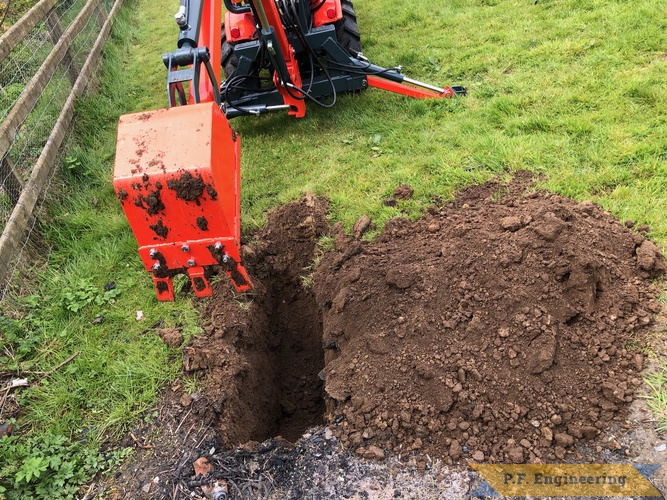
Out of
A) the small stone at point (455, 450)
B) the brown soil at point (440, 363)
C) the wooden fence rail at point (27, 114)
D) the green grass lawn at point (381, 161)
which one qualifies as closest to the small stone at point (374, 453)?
the brown soil at point (440, 363)

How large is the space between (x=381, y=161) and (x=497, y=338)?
7.23 ft

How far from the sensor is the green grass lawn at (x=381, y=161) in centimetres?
311

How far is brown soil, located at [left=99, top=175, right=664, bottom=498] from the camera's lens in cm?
245

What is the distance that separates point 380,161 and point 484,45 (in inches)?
90.3

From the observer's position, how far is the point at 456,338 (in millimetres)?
2764

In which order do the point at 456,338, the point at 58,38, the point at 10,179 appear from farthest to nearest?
the point at 58,38
the point at 10,179
the point at 456,338

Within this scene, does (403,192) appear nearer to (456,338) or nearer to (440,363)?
(456,338)

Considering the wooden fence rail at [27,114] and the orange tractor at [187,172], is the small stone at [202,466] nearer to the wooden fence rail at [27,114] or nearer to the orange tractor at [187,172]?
the orange tractor at [187,172]

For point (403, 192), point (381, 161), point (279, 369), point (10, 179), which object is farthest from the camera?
point (381, 161)

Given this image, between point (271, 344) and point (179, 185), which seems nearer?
point (179, 185)

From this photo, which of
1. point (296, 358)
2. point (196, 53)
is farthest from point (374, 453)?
point (196, 53)

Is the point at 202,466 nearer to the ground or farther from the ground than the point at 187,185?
nearer to the ground

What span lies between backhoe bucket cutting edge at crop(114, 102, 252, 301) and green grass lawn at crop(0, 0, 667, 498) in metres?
0.87

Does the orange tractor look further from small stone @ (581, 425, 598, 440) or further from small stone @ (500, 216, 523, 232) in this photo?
small stone @ (581, 425, 598, 440)
